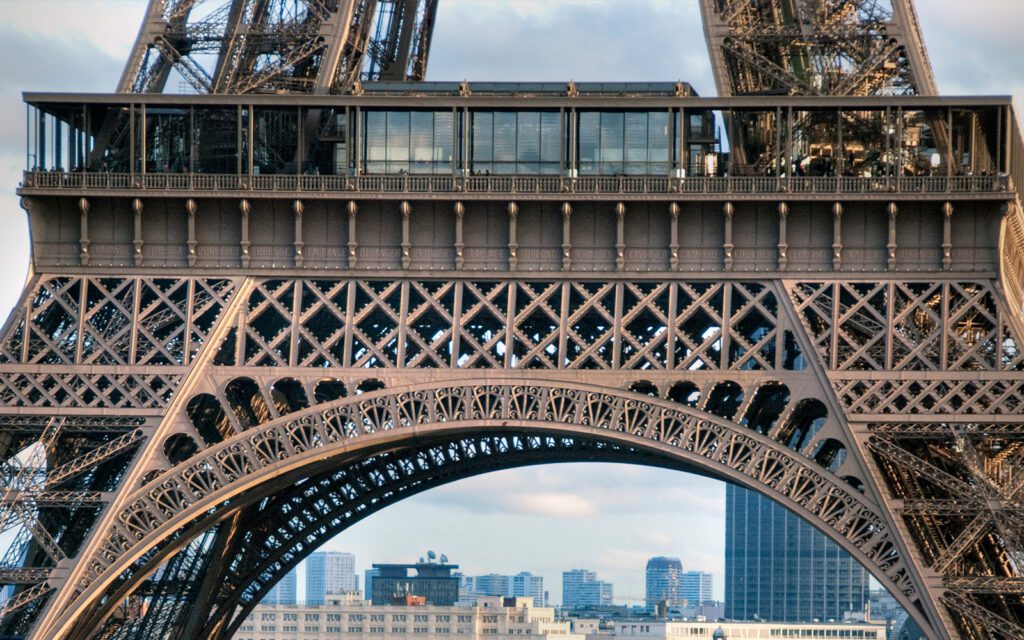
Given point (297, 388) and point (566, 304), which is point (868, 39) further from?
point (297, 388)

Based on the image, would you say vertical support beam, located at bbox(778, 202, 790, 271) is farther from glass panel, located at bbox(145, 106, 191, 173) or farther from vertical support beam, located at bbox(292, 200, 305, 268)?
glass panel, located at bbox(145, 106, 191, 173)

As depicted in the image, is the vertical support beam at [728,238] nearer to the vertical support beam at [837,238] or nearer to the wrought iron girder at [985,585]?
the vertical support beam at [837,238]

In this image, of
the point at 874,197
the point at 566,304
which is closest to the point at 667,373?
the point at 566,304

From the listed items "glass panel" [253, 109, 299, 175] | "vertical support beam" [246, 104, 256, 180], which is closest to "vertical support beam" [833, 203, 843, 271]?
"glass panel" [253, 109, 299, 175]

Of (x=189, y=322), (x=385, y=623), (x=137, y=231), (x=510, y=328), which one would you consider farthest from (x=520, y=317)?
(x=385, y=623)

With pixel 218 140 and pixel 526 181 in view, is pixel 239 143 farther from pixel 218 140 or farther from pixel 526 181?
pixel 526 181

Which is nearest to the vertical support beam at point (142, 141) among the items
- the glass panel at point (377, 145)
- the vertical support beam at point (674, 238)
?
the glass panel at point (377, 145)

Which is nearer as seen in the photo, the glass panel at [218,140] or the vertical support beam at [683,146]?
the vertical support beam at [683,146]

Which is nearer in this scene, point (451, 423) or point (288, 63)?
point (451, 423)
